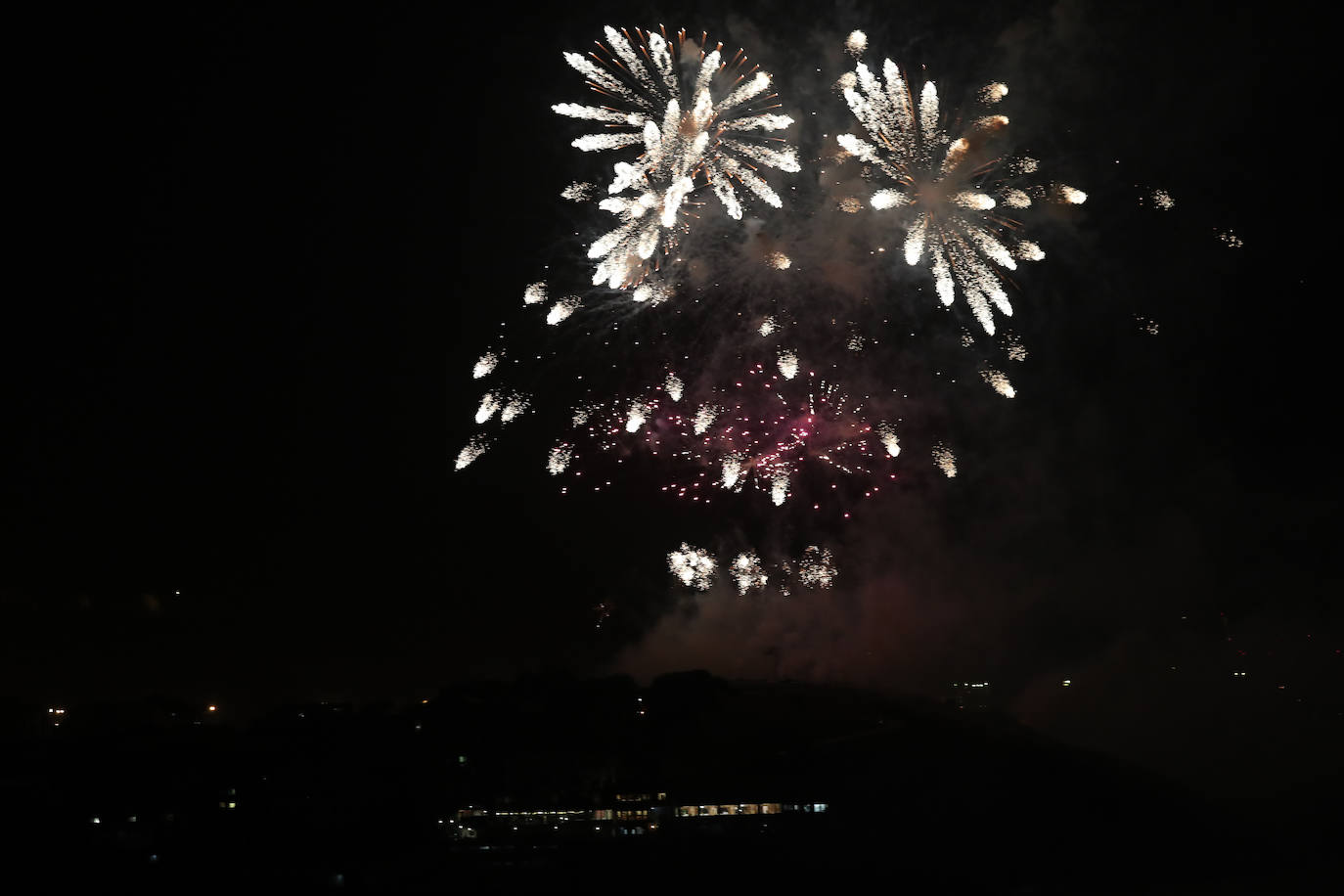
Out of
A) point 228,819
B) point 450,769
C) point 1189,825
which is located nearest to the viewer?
point 228,819

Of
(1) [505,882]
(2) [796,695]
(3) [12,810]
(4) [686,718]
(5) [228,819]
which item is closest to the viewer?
(1) [505,882]

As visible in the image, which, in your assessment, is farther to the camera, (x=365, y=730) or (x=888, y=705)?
(x=888, y=705)

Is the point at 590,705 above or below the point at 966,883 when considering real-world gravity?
above

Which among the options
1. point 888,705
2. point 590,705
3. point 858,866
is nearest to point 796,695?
point 888,705

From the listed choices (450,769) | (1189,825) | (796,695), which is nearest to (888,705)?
(796,695)

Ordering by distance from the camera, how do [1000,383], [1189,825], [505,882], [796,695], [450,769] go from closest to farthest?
[1000,383], [505,882], [1189,825], [450,769], [796,695]

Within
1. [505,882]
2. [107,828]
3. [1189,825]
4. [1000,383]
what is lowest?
[1189,825]

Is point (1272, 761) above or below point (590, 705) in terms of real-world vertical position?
below

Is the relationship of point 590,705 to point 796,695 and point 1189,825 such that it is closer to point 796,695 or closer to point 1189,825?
point 796,695

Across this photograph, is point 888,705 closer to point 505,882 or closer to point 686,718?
point 686,718
